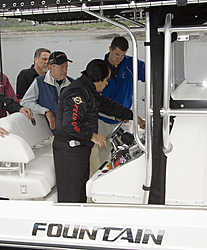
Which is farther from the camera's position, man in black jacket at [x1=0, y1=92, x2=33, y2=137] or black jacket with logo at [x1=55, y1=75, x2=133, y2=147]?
man in black jacket at [x1=0, y1=92, x2=33, y2=137]

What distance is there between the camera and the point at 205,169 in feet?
5.46

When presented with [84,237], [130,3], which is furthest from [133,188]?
[130,3]

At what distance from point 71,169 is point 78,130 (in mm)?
351

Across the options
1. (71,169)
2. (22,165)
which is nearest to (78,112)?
(71,169)

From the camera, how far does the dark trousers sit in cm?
221

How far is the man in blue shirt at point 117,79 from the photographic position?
2900 millimetres

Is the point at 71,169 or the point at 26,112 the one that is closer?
the point at 71,169

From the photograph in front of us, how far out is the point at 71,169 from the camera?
7.30ft

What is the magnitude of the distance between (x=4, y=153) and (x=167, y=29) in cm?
143

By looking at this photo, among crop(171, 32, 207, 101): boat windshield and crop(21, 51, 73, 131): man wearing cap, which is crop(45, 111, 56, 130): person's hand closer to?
crop(21, 51, 73, 131): man wearing cap

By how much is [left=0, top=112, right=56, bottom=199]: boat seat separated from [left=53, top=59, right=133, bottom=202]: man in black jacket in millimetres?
159

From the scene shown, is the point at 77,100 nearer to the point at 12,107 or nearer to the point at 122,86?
the point at 12,107

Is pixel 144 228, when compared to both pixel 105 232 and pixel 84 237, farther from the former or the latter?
pixel 84 237

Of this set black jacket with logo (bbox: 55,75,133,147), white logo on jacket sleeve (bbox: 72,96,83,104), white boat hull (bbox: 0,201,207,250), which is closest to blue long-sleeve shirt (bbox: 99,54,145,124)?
black jacket with logo (bbox: 55,75,133,147)
